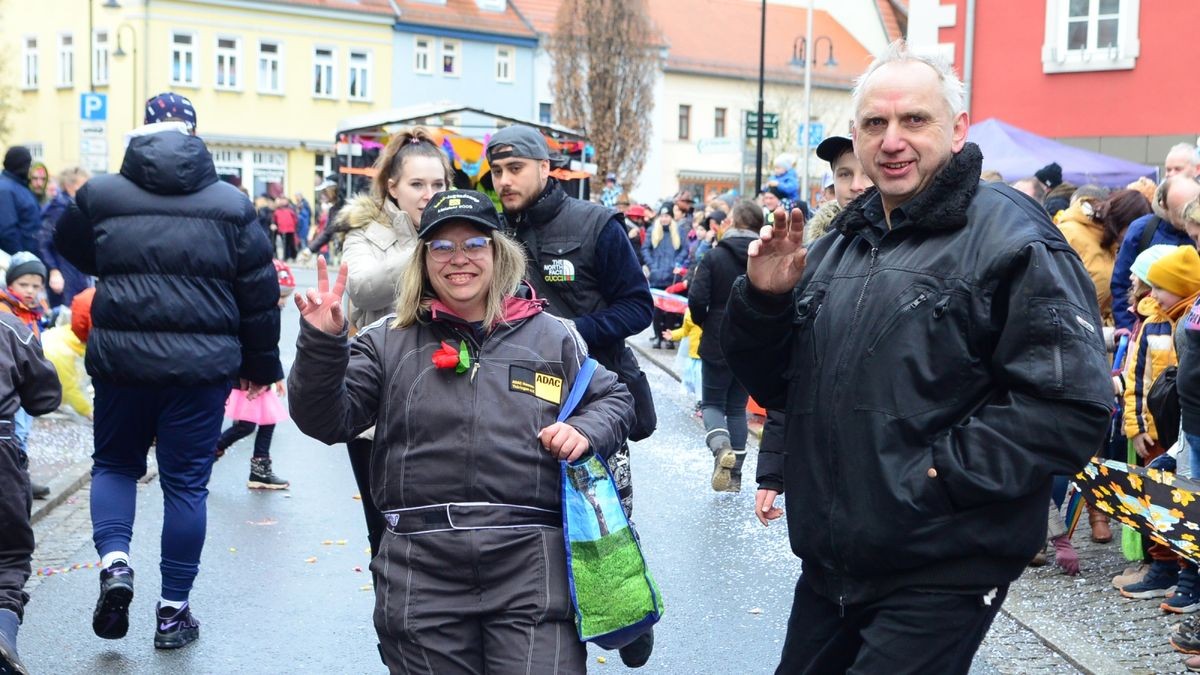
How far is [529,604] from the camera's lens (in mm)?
3625

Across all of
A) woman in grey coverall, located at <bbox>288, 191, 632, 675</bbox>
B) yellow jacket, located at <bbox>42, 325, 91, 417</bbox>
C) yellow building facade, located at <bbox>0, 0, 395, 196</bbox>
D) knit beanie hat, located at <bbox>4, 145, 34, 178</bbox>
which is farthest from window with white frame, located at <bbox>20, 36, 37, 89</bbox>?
woman in grey coverall, located at <bbox>288, 191, 632, 675</bbox>

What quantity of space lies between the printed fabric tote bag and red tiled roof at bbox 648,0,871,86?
57.8 meters

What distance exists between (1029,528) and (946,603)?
0.25 m

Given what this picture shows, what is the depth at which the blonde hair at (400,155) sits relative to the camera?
569 cm

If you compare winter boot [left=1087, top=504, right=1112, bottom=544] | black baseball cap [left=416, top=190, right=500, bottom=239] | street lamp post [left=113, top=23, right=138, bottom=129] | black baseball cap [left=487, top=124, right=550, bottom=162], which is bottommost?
winter boot [left=1087, top=504, right=1112, bottom=544]

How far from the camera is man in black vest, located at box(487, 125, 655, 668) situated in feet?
18.5

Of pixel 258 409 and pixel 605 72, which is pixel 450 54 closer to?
pixel 605 72

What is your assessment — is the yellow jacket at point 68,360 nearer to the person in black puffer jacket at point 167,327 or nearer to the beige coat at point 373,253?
the person in black puffer jacket at point 167,327

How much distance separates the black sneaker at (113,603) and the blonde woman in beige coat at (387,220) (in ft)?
3.16

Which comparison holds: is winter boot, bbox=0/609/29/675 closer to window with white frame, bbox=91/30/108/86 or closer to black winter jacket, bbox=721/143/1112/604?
black winter jacket, bbox=721/143/1112/604

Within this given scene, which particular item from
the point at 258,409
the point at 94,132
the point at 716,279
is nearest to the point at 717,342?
the point at 716,279

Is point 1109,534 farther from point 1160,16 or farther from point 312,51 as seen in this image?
point 312,51

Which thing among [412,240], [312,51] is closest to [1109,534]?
[412,240]

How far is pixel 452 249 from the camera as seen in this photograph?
12.8 feet
